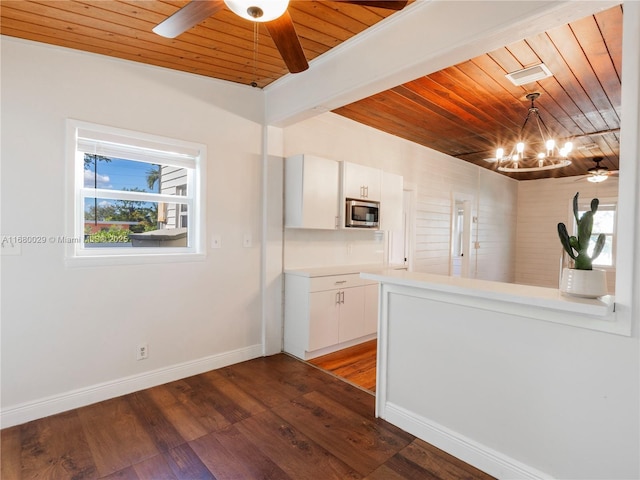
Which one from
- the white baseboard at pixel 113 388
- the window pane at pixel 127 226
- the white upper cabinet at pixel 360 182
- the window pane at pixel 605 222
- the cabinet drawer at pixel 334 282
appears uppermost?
the white upper cabinet at pixel 360 182

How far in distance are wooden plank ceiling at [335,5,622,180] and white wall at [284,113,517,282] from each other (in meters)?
0.24

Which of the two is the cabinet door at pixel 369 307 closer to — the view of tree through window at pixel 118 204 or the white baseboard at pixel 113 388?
the white baseboard at pixel 113 388

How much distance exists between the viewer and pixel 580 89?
3.10 metres

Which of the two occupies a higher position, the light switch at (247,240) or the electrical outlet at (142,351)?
the light switch at (247,240)

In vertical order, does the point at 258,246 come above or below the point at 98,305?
above

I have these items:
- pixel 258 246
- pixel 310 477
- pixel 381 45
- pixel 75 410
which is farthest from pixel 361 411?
pixel 381 45

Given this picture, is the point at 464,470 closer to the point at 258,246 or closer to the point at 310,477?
the point at 310,477

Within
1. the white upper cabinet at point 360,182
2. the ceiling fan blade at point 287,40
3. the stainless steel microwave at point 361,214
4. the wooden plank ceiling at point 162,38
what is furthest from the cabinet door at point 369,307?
the ceiling fan blade at point 287,40

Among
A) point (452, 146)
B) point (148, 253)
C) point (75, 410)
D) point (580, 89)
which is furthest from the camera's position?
point (452, 146)

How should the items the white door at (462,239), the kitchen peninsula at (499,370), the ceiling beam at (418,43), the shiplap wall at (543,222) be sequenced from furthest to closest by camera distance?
the shiplap wall at (543,222) < the white door at (462,239) < the ceiling beam at (418,43) < the kitchen peninsula at (499,370)

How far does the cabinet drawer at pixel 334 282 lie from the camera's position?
3.42 m

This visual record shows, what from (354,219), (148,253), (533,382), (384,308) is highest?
(354,219)

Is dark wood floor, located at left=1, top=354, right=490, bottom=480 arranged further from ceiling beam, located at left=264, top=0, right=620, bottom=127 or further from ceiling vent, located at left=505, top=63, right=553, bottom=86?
ceiling vent, located at left=505, top=63, right=553, bottom=86

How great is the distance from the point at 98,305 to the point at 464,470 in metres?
2.77
